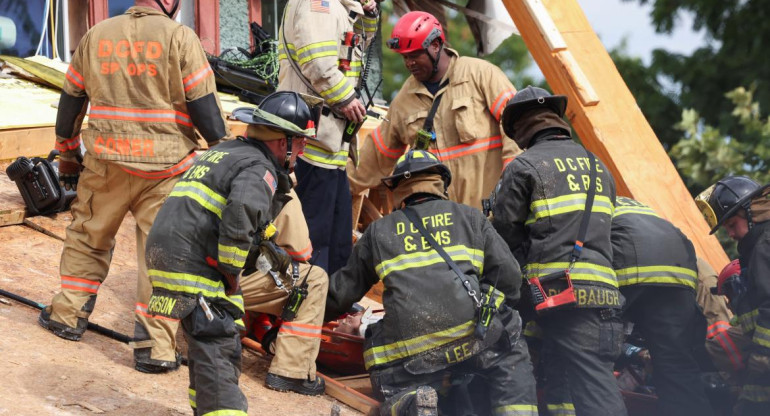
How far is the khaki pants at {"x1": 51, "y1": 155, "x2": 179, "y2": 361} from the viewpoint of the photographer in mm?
5859

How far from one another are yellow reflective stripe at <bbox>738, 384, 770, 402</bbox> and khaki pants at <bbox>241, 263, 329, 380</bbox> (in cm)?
245

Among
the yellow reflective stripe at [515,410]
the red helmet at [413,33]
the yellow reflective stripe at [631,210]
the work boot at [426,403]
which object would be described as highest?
the red helmet at [413,33]

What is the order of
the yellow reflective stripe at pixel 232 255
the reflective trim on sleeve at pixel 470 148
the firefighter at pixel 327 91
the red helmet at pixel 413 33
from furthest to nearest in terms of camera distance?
the reflective trim on sleeve at pixel 470 148 → the red helmet at pixel 413 33 → the firefighter at pixel 327 91 → the yellow reflective stripe at pixel 232 255

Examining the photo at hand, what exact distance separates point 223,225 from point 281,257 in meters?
0.53

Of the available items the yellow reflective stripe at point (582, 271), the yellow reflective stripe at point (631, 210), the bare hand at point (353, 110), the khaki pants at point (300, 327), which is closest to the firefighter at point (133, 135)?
the khaki pants at point (300, 327)

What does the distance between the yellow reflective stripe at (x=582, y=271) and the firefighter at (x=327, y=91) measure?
5.16ft

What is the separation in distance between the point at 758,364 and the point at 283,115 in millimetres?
3006

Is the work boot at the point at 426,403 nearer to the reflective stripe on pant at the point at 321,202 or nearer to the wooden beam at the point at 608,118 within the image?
the reflective stripe on pant at the point at 321,202

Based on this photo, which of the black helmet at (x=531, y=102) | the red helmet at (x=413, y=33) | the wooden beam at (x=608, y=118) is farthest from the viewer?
the wooden beam at (x=608, y=118)

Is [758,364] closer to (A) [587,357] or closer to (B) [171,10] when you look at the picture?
(A) [587,357]

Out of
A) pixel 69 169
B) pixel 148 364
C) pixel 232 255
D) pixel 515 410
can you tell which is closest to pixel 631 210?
pixel 515 410

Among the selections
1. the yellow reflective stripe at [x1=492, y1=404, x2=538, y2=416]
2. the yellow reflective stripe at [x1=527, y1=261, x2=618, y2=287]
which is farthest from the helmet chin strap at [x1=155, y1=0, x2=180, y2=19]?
the yellow reflective stripe at [x1=492, y1=404, x2=538, y2=416]

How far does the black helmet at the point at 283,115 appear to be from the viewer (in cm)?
509

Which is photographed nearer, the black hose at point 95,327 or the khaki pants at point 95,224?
the khaki pants at point 95,224
